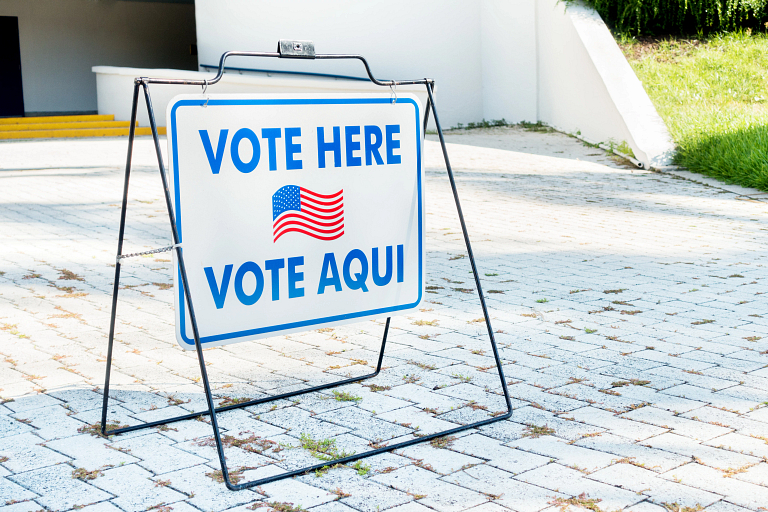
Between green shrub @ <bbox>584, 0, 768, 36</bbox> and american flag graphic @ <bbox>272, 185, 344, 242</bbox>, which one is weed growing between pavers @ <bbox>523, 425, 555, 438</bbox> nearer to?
american flag graphic @ <bbox>272, 185, 344, 242</bbox>

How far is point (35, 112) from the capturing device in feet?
76.3

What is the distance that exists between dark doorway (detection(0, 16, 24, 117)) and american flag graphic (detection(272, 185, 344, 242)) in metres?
22.3

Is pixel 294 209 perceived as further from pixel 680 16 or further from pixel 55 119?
pixel 55 119

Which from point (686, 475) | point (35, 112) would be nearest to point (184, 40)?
point (35, 112)

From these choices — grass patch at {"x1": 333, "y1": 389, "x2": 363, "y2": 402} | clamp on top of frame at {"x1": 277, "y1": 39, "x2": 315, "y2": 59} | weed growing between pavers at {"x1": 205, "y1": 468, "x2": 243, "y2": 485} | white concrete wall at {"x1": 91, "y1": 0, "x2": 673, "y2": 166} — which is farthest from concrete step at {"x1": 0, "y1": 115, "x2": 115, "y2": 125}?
weed growing between pavers at {"x1": 205, "y1": 468, "x2": 243, "y2": 485}

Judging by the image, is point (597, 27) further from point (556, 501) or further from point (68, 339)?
point (556, 501)

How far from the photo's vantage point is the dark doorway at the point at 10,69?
73.6ft

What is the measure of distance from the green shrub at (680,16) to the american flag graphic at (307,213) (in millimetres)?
14676

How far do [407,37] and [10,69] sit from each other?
12.1 metres

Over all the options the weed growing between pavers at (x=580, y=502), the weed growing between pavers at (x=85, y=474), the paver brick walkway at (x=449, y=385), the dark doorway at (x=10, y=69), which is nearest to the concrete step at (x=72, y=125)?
the dark doorway at (x=10, y=69)

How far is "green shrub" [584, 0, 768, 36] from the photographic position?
54.2 feet

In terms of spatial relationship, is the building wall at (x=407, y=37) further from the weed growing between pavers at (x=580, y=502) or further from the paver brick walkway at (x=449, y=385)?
the weed growing between pavers at (x=580, y=502)

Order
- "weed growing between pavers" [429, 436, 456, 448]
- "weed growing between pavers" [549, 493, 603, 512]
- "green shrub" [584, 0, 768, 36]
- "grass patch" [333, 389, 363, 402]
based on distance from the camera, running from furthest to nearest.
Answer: "green shrub" [584, 0, 768, 36] < "grass patch" [333, 389, 363, 402] < "weed growing between pavers" [429, 436, 456, 448] < "weed growing between pavers" [549, 493, 603, 512]

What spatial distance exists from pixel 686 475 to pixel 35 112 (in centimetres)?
2367
